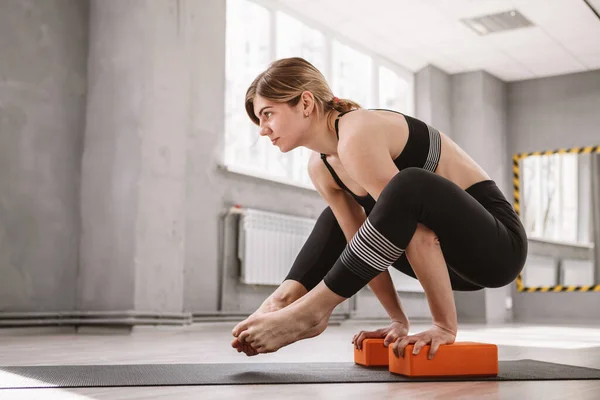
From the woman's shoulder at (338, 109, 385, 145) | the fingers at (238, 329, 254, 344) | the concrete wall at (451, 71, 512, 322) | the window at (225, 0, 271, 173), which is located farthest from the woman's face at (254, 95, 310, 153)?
the concrete wall at (451, 71, 512, 322)

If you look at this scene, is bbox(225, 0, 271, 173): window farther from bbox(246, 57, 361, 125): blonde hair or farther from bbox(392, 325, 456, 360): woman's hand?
bbox(392, 325, 456, 360): woman's hand

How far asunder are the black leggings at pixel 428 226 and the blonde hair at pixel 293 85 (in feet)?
1.14

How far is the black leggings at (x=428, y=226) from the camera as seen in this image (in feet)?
4.91

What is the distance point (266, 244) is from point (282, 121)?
3.53m

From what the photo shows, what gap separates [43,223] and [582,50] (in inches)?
220

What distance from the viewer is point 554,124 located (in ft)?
26.5

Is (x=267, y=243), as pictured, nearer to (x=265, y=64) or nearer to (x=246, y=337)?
(x=265, y=64)

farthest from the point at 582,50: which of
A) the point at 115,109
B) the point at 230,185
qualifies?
the point at 115,109

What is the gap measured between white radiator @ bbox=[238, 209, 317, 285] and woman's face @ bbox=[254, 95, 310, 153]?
334 cm

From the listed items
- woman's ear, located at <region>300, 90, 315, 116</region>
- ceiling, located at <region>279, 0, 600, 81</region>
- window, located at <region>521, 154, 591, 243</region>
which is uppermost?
ceiling, located at <region>279, 0, 600, 81</region>

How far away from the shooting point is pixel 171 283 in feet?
14.7

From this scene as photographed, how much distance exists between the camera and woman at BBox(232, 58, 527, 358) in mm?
1516

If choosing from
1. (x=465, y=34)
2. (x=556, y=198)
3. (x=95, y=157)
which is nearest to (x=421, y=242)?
(x=95, y=157)

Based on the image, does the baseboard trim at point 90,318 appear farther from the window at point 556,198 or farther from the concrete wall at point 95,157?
the window at point 556,198
